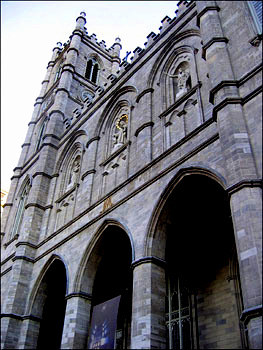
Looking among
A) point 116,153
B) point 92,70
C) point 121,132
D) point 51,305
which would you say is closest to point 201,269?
point 116,153

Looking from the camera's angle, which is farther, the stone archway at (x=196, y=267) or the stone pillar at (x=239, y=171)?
the stone archway at (x=196, y=267)

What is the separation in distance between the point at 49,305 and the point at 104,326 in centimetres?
572

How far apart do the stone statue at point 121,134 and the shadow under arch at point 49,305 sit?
495 cm

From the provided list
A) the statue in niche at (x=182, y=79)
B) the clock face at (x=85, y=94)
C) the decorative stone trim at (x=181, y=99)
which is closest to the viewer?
the decorative stone trim at (x=181, y=99)

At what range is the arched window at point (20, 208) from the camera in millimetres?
20328

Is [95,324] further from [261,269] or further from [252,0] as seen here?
[252,0]

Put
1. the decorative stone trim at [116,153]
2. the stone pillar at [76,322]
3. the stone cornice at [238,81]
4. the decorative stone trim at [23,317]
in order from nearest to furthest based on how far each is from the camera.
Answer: the stone cornice at [238,81] → the stone pillar at [76,322] → the decorative stone trim at [116,153] → the decorative stone trim at [23,317]

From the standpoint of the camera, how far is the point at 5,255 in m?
19.5

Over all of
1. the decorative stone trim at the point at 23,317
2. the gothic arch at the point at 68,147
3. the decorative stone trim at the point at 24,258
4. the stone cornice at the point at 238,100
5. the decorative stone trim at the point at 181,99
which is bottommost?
the decorative stone trim at the point at 23,317

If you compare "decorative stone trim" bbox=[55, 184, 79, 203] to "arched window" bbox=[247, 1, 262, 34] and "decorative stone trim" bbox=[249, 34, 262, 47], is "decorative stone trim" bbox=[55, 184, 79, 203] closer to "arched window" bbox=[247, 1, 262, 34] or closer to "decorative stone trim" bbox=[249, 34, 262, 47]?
"decorative stone trim" bbox=[249, 34, 262, 47]

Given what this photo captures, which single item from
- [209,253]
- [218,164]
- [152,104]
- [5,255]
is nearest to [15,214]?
[5,255]

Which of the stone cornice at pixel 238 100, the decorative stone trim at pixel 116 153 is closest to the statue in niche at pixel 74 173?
the decorative stone trim at pixel 116 153

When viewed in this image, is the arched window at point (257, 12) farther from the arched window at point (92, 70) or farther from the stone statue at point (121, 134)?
the arched window at point (92, 70)

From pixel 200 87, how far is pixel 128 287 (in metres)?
7.54
